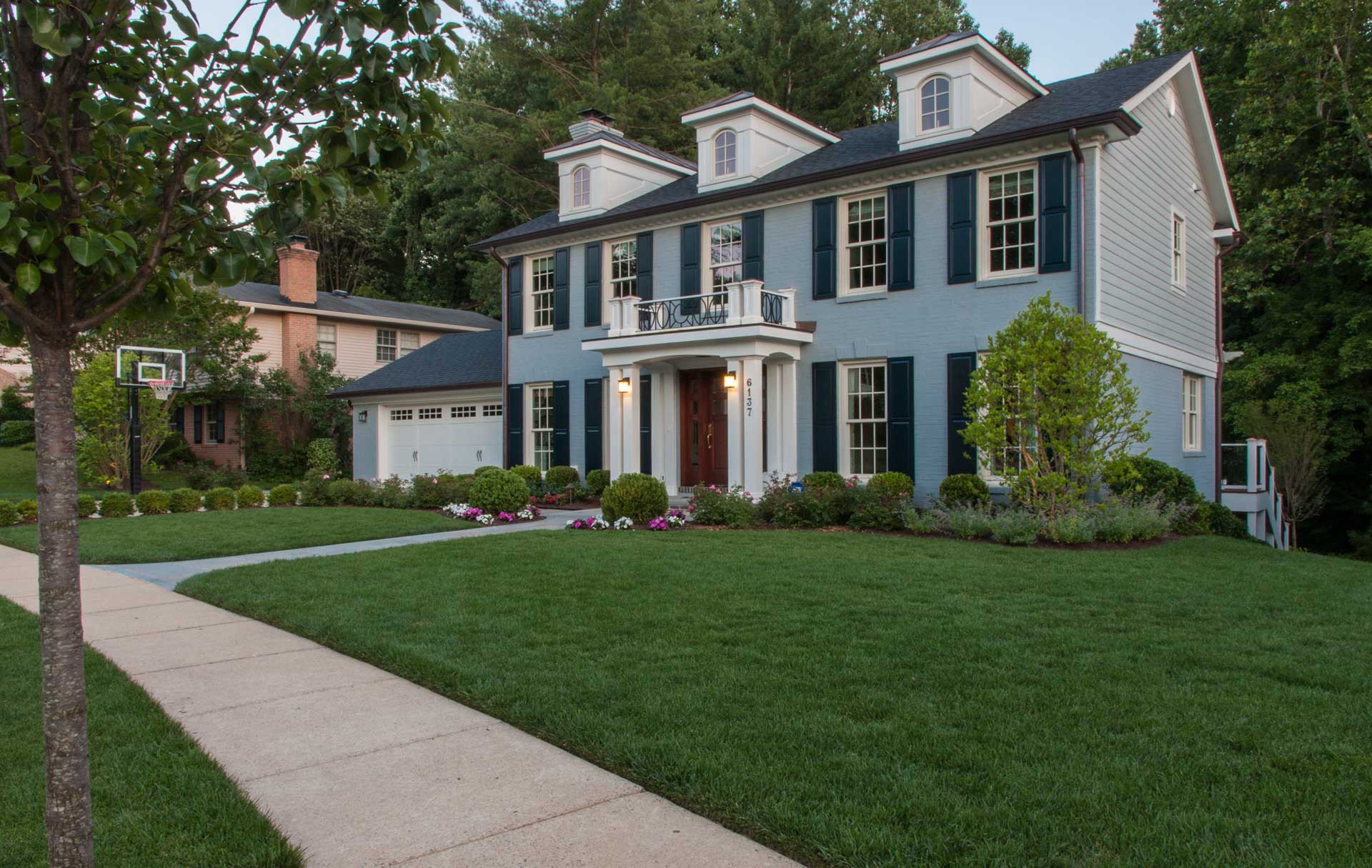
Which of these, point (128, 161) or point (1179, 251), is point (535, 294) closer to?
point (1179, 251)

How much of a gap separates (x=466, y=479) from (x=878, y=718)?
14026 millimetres

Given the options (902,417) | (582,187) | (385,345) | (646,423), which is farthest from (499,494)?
(385,345)

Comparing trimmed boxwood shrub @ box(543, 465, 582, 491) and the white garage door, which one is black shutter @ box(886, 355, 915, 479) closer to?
trimmed boxwood shrub @ box(543, 465, 582, 491)

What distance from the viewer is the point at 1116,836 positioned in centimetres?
320

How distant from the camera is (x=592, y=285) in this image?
1853 cm

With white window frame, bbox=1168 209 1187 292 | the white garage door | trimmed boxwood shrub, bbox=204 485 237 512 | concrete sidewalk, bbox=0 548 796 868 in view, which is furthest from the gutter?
concrete sidewalk, bbox=0 548 796 868

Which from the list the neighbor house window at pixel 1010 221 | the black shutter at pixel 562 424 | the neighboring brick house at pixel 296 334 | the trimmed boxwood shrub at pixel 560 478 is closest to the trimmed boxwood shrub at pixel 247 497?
the trimmed boxwood shrub at pixel 560 478

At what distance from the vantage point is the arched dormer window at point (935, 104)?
48.4ft

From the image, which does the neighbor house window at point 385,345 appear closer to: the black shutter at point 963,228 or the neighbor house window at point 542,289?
the neighbor house window at point 542,289

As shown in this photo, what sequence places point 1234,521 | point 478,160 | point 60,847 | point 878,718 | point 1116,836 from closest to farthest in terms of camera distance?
point 60,847 < point 1116,836 < point 878,718 < point 1234,521 < point 478,160

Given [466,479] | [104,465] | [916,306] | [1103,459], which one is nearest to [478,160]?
[104,465]

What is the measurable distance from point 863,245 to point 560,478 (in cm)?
716

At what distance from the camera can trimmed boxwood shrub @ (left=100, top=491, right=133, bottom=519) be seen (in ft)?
52.7

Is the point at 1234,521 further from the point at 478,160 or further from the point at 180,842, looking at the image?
the point at 478,160
